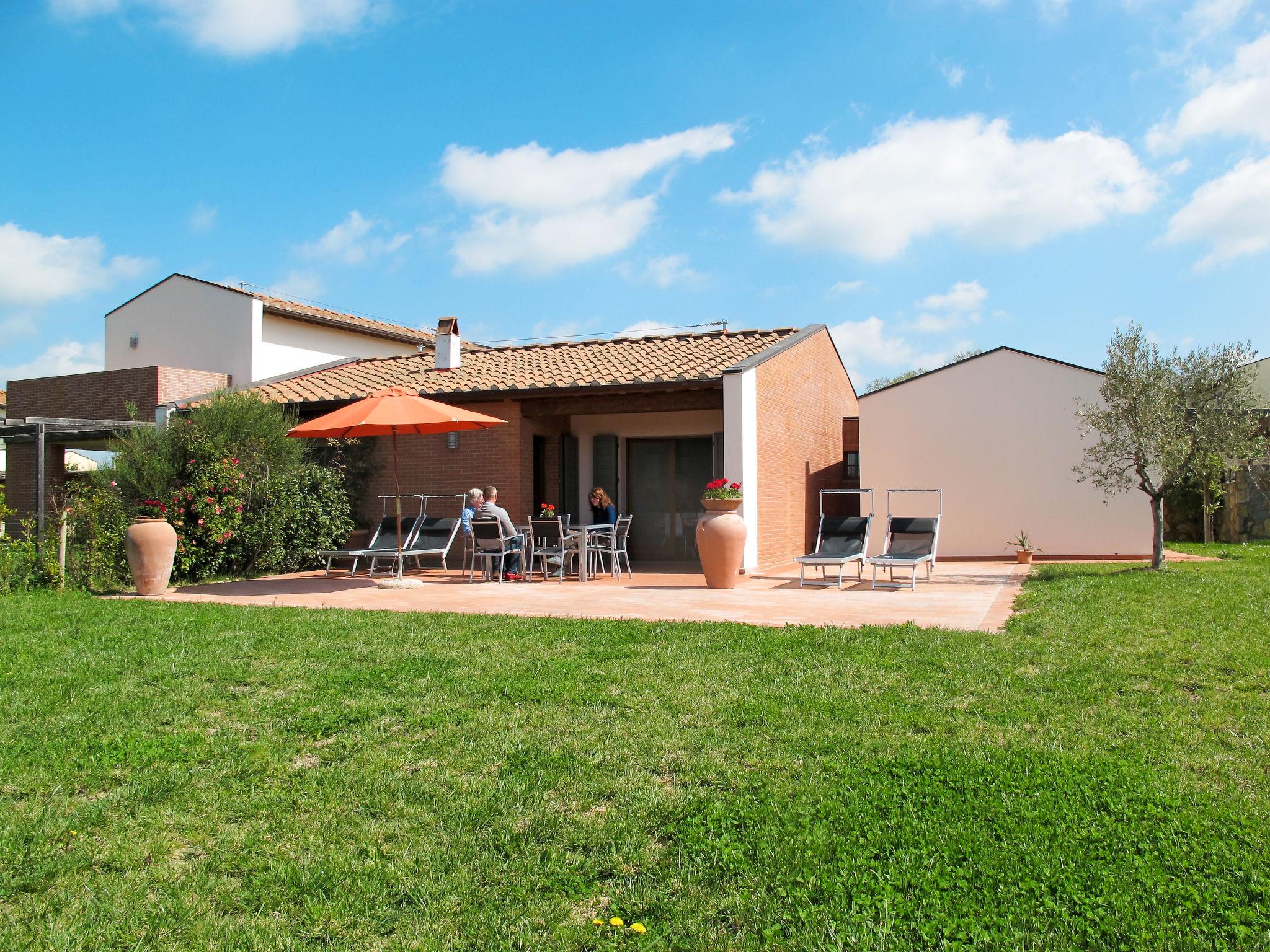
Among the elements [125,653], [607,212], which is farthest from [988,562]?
[125,653]

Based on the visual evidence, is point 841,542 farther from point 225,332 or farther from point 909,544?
point 225,332

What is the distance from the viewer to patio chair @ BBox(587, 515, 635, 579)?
11.5 meters

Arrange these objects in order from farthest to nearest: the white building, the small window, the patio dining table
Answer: the white building
the small window
the patio dining table

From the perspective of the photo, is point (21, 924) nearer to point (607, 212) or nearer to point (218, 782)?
point (218, 782)

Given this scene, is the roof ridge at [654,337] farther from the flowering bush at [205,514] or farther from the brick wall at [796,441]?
the flowering bush at [205,514]

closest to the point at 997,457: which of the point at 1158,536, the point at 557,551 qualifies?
the point at 1158,536

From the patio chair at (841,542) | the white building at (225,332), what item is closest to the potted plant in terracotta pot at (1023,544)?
the patio chair at (841,542)

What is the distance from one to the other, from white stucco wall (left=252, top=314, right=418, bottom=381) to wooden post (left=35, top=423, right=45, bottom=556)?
8101 mm

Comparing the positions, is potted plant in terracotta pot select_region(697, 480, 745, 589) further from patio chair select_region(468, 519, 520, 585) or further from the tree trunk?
the tree trunk

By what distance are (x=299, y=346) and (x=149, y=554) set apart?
481 inches

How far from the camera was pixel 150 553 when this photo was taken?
9375 millimetres

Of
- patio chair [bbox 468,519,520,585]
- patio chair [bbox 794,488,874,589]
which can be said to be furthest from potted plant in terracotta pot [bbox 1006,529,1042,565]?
patio chair [bbox 468,519,520,585]

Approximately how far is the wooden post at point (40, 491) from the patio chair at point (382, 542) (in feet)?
10.8

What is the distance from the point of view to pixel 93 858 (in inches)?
118
